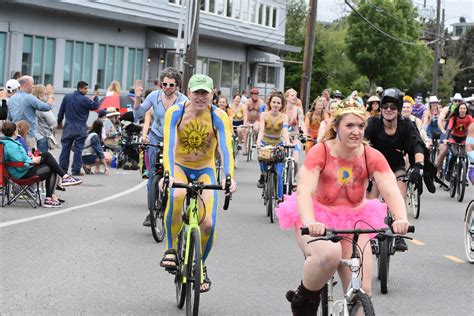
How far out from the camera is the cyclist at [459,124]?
20.2 meters

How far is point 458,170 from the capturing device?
64.4ft

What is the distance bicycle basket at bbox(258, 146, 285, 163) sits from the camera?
15383 millimetres

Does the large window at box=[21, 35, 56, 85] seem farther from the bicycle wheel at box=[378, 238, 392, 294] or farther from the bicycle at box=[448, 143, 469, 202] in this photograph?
the bicycle wheel at box=[378, 238, 392, 294]

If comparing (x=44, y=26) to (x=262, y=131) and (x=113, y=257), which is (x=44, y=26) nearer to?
(x=262, y=131)

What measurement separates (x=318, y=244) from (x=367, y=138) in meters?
4.62

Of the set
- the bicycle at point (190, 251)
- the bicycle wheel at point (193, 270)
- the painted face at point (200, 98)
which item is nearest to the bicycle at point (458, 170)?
the painted face at point (200, 98)

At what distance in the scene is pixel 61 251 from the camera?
10.8m

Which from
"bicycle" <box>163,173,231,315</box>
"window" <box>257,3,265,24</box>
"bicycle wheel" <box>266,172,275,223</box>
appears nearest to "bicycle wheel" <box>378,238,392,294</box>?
"bicycle" <box>163,173,231,315</box>

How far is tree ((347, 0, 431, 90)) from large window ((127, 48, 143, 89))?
36.3 m

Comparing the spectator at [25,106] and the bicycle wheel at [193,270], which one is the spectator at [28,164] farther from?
the bicycle wheel at [193,270]

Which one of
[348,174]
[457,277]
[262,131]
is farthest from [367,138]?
[262,131]

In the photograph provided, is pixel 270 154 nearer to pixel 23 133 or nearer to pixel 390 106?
pixel 23 133

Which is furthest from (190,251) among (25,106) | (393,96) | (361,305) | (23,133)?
(25,106)

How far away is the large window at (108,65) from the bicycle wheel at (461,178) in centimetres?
2315
